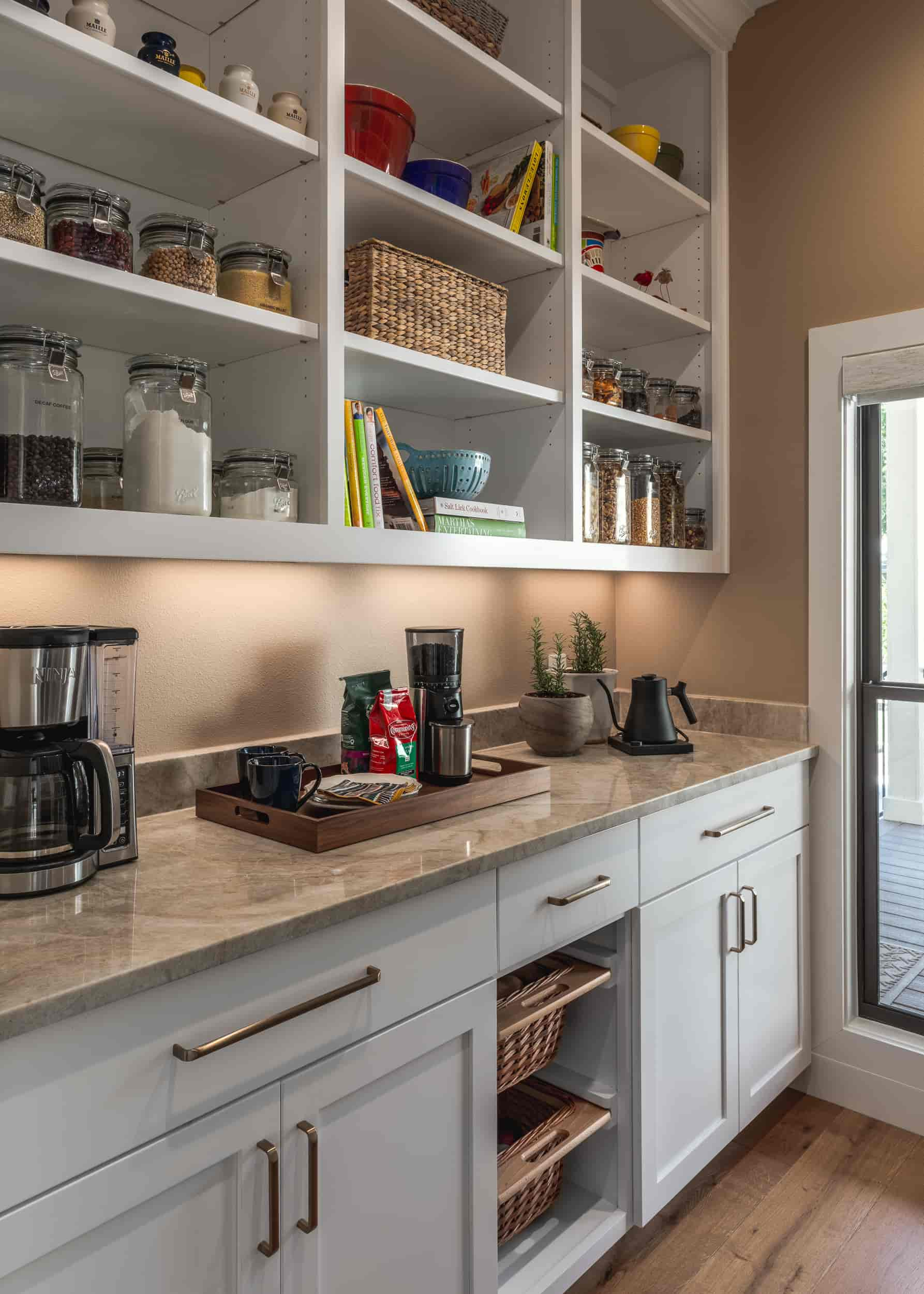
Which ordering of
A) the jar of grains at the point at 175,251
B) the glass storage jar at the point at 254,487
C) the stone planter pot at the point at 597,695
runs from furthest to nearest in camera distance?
1. the stone planter pot at the point at 597,695
2. the glass storage jar at the point at 254,487
3. the jar of grains at the point at 175,251

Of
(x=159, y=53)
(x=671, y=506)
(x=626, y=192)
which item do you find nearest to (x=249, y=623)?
(x=159, y=53)

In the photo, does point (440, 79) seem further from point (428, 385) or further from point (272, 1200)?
point (272, 1200)

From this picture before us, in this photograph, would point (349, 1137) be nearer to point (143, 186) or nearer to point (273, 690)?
point (273, 690)

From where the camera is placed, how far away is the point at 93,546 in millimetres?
1252

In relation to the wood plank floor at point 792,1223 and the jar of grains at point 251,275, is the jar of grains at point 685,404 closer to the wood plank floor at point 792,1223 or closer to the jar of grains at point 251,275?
the jar of grains at point 251,275

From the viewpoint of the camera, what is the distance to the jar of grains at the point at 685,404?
8.39 ft

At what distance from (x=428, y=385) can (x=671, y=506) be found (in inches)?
35.2

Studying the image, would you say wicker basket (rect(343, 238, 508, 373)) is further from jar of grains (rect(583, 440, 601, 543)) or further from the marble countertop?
the marble countertop

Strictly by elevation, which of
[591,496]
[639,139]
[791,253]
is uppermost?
[639,139]

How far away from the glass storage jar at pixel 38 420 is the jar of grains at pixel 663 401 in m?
1.71

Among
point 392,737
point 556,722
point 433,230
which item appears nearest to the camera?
point 392,737

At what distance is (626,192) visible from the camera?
7.97 ft

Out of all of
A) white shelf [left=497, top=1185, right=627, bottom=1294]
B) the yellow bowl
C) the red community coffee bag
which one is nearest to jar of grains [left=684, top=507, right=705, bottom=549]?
the yellow bowl

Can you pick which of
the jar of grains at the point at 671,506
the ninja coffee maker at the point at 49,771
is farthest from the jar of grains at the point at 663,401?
the ninja coffee maker at the point at 49,771
